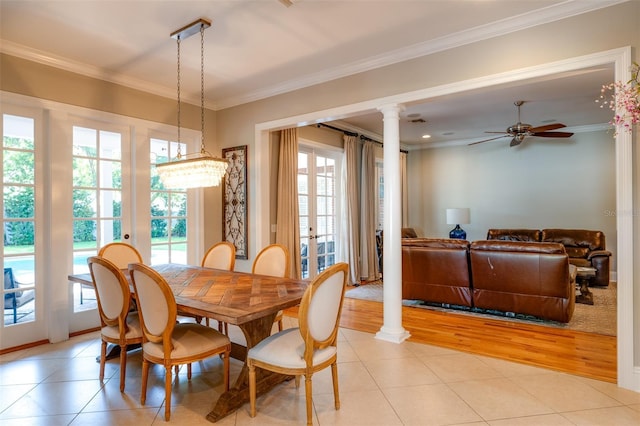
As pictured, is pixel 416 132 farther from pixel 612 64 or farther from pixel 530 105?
pixel 612 64

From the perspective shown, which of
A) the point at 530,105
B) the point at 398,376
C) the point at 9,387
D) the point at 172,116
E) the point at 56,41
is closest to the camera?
the point at 9,387

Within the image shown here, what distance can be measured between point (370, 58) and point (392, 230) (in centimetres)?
172

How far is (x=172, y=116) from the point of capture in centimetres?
448

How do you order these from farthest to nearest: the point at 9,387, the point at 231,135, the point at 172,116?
the point at 231,135 < the point at 172,116 < the point at 9,387

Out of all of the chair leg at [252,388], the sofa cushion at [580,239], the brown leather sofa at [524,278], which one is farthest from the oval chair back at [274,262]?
the sofa cushion at [580,239]

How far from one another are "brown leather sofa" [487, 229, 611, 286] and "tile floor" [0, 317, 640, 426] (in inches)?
156

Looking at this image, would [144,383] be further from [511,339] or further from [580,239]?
[580,239]

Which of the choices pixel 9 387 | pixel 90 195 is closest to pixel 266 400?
pixel 9 387

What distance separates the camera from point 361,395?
7.93ft

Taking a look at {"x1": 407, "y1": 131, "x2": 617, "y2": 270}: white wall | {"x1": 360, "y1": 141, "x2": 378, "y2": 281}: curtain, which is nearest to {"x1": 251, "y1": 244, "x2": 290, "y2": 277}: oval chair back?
{"x1": 360, "y1": 141, "x2": 378, "y2": 281}: curtain

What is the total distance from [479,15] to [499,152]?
5.14 meters

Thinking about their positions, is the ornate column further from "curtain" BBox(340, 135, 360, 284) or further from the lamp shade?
the lamp shade

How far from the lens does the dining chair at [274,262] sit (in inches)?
128

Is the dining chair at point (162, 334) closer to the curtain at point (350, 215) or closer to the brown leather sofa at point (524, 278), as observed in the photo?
the brown leather sofa at point (524, 278)
